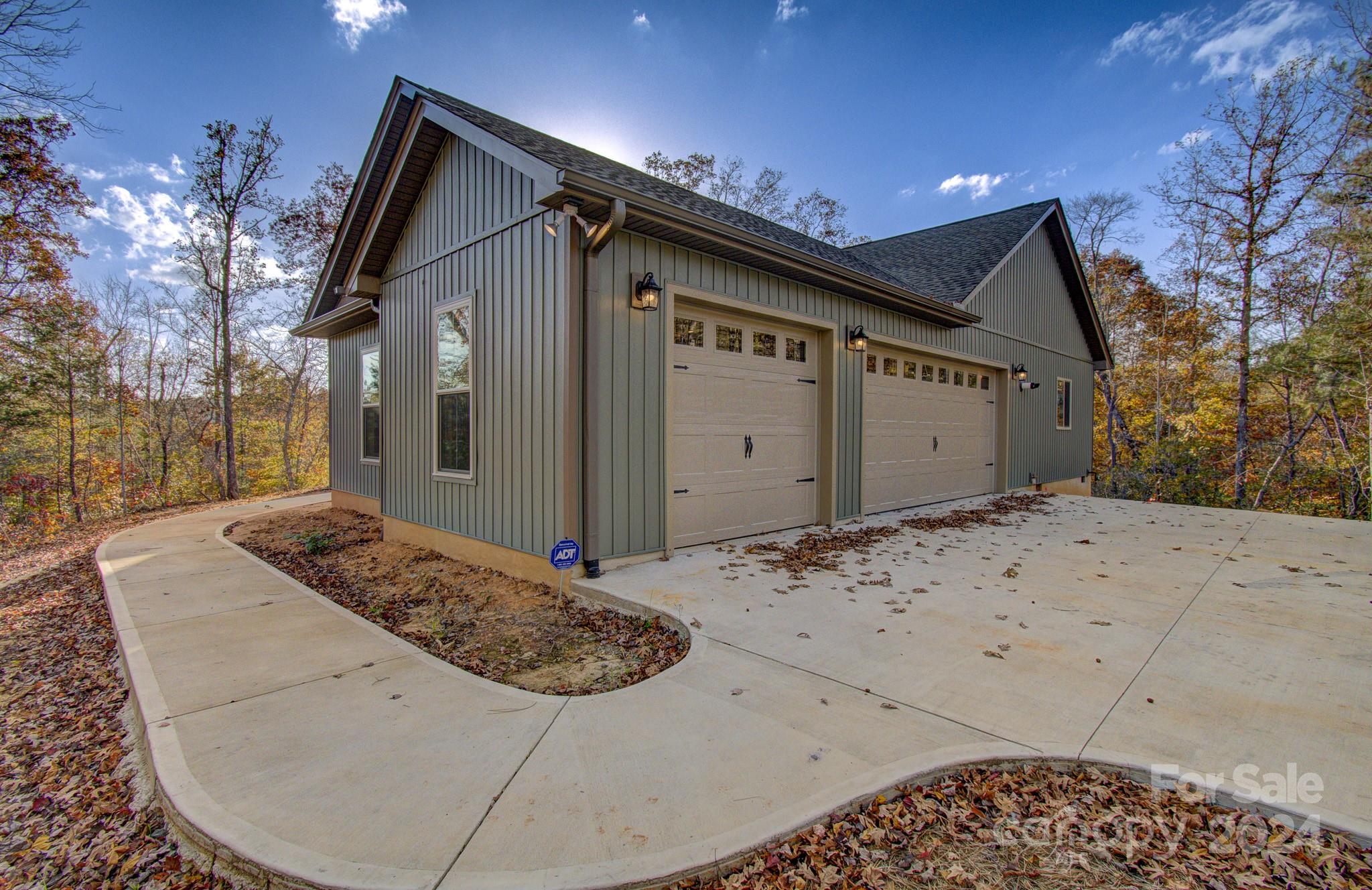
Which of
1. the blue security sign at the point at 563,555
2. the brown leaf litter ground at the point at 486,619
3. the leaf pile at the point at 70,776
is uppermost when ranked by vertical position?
the blue security sign at the point at 563,555

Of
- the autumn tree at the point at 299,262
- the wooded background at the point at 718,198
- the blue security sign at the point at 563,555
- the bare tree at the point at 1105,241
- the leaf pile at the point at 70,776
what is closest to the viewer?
the leaf pile at the point at 70,776

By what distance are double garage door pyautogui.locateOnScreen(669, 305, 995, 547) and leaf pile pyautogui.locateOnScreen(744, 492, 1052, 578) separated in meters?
0.47

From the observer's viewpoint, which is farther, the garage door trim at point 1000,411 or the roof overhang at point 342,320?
the garage door trim at point 1000,411

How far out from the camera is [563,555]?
398 centimetres

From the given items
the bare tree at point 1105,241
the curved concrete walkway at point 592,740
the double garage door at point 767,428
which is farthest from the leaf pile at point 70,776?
the bare tree at point 1105,241

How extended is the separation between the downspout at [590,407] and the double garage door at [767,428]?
2.74 ft

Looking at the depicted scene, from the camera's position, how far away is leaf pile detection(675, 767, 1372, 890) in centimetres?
157

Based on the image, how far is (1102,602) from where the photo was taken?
389cm

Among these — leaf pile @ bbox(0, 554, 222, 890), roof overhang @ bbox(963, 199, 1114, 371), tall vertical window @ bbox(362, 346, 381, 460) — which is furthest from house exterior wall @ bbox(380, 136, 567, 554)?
roof overhang @ bbox(963, 199, 1114, 371)

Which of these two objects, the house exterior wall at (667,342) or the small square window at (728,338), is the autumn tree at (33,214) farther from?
the small square window at (728,338)

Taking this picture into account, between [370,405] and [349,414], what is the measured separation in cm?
125

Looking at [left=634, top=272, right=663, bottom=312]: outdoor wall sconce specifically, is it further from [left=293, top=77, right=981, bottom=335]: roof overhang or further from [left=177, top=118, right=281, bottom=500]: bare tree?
[left=177, top=118, right=281, bottom=500]: bare tree

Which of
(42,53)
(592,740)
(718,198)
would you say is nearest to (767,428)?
(592,740)

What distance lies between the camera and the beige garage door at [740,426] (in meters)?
5.25
